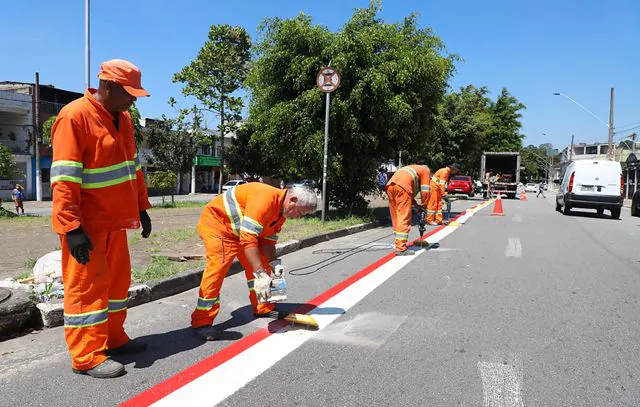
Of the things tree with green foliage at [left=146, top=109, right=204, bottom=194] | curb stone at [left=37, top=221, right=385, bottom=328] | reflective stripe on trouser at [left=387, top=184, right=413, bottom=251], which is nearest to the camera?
curb stone at [left=37, top=221, right=385, bottom=328]

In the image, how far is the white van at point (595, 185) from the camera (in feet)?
58.0

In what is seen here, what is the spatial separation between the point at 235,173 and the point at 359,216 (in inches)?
1241

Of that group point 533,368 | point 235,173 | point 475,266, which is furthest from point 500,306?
point 235,173

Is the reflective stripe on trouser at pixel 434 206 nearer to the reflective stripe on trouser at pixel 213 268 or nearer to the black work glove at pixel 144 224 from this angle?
the reflective stripe on trouser at pixel 213 268

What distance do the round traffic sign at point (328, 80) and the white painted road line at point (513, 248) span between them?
5.16m

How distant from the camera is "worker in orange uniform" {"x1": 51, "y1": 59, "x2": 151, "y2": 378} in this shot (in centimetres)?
311

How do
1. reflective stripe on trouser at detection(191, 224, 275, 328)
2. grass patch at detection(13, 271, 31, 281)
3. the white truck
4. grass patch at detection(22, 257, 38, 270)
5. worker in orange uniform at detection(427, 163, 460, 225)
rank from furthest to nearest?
the white truck → worker in orange uniform at detection(427, 163, 460, 225) → grass patch at detection(22, 257, 38, 270) → grass patch at detection(13, 271, 31, 281) → reflective stripe on trouser at detection(191, 224, 275, 328)

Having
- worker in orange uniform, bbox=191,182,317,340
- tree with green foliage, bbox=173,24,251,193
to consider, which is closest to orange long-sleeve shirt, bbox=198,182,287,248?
worker in orange uniform, bbox=191,182,317,340

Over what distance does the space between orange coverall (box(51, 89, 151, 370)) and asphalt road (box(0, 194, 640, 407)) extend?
37cm

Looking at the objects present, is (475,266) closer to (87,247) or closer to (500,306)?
(500,306)

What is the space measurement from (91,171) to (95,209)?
255 millimetres

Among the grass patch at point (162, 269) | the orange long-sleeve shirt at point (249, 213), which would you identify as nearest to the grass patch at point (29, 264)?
the grass patch at point (162, 269)

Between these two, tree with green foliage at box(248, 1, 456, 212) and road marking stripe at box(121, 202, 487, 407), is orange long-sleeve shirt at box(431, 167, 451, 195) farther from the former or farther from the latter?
road marking stripe at box(121, 202, 487, 407)

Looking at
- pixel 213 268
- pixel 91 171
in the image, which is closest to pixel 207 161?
pixel 213 268
